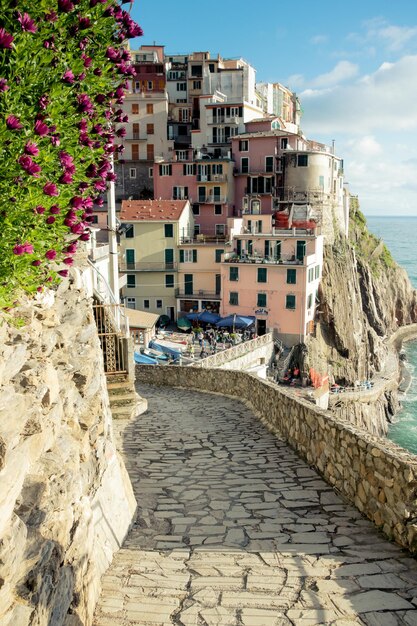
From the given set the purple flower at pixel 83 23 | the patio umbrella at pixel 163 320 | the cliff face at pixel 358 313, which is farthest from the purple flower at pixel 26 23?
the patio umbrella at pixel 163 320

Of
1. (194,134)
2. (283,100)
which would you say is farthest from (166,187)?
(283,100)

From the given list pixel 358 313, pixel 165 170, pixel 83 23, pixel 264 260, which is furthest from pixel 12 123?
pixel 358 313

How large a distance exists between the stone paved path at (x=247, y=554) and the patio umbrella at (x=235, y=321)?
1242 inches

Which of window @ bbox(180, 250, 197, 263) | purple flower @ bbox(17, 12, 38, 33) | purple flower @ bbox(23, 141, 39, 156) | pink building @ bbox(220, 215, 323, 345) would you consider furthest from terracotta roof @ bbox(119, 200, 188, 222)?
purple flower @ bbox(23, 141, 39, 156)

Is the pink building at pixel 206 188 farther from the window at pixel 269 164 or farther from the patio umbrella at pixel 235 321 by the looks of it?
the patio umbrella at pixel 235 321

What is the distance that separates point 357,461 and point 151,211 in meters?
44.6

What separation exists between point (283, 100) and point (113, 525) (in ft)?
270

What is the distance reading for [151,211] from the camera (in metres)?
50.1

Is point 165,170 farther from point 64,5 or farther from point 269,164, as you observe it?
point 64,5

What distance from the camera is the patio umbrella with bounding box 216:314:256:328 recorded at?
42750mm

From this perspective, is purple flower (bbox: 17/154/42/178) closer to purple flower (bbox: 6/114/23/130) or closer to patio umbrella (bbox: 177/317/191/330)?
purple flower (bbox: 6/114/23/130)

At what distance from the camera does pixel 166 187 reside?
57.9 m

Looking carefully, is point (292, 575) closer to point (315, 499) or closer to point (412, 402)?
point (315, 499)

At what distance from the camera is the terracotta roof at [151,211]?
162ft
